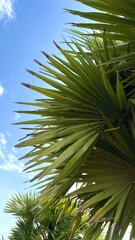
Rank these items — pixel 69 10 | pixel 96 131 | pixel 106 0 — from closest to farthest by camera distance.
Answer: pixel 106 0
pixel 69 10
pixel 96 131

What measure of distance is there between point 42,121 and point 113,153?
47cm

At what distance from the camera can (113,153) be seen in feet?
7.13

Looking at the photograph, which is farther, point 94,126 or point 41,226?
point 41,226

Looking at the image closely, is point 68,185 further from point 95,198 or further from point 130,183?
point 130,183

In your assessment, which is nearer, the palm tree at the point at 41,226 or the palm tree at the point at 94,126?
the palm tree at the point at 94,126

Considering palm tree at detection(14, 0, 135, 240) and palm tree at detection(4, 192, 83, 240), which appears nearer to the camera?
palm tree at detection(14, 0, 135, 240)

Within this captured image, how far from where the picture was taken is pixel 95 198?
6.64ft

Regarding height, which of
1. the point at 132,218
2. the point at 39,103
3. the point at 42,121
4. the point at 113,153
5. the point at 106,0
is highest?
the point at 106,0

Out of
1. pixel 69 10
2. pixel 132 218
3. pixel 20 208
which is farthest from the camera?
pixel 20 208

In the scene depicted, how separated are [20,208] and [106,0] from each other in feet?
12.4

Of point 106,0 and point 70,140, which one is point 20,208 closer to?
point 70,140

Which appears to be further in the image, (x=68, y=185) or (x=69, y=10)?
(x=68, y=185)

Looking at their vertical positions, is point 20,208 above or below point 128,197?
above

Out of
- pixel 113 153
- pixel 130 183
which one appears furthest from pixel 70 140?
pixel 130 183
